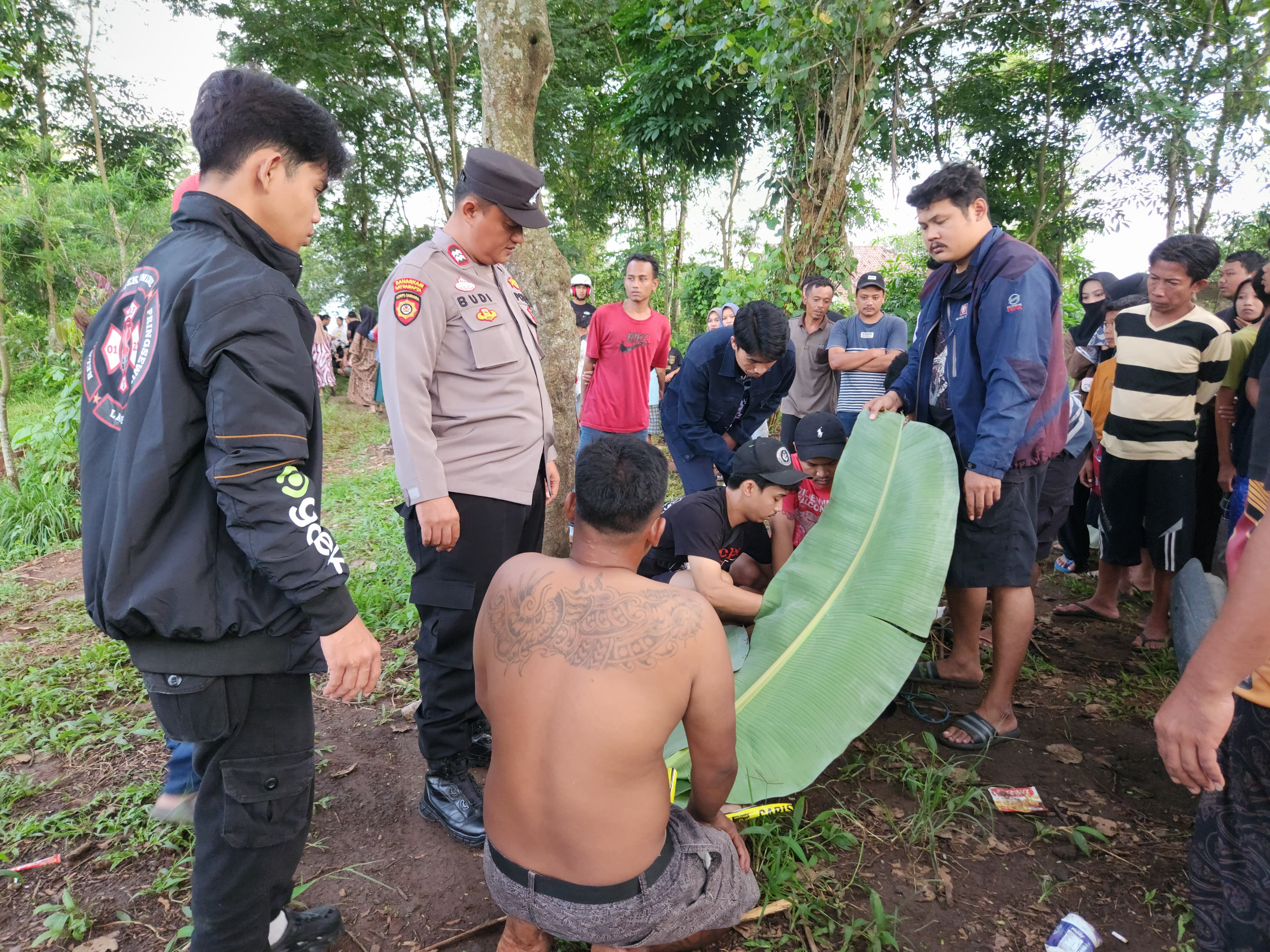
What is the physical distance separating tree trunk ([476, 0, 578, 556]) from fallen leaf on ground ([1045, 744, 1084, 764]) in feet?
8.39

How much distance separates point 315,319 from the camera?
1.66 metres

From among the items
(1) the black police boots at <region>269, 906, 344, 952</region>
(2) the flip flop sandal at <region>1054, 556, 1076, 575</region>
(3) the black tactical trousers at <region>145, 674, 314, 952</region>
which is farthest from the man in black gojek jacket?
(2) the flip flop sandal at <region>1054, 556, 1076, 575</region>

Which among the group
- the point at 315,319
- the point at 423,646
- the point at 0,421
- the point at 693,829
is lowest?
the point at 693,829

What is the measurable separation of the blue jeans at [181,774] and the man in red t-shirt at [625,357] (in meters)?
3.31

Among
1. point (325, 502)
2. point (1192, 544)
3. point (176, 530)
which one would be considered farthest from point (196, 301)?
point (325, 502)

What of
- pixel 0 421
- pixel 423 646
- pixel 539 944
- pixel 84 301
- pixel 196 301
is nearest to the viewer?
pixel 196 301

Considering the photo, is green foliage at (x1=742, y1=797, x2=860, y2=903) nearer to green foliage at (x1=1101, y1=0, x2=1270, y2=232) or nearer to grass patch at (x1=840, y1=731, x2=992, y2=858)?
grass patch at (x1=840, y1=731, x2=992, y2=858)

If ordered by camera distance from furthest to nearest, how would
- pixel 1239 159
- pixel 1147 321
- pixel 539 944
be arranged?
pixel 1239 159
pixel 1147 321
pixel 539 944

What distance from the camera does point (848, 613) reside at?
8.79 feet

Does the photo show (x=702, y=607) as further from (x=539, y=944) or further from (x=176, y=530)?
(x=176, y=530)

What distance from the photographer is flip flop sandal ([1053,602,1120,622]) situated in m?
4.11

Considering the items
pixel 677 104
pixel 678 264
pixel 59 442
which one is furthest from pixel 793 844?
pixel 678 264

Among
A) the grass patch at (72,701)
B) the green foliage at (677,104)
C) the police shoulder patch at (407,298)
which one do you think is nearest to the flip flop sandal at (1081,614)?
the police shoulder patch at (407,298)

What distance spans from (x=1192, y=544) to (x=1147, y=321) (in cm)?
123
